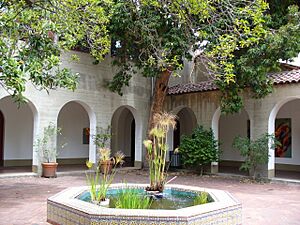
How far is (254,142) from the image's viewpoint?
1342 cm

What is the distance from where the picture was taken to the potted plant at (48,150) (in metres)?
13.4

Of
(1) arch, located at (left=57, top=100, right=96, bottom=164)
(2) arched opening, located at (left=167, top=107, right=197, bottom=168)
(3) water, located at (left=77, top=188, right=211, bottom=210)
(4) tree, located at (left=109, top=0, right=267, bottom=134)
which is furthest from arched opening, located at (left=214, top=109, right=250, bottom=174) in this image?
(3) water, located at (left=77, top=188, right=211, bottom=210)

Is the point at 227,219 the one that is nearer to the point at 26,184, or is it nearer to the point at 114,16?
the point at 26,184

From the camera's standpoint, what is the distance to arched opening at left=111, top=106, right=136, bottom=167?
19645 mm

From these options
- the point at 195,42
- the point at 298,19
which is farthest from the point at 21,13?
the point at 298,19

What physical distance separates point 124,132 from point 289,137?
330 inches

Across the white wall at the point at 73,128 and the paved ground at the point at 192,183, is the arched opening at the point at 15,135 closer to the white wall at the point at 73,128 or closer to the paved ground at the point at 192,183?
the white wall at the point at 73,128

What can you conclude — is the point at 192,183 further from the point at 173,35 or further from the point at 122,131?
the point at 122,131

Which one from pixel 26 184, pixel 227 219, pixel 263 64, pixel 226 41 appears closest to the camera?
pixel 227 219

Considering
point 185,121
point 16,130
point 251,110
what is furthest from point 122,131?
point 251,110

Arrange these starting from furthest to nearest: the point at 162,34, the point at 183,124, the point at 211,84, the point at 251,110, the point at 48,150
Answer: the point at 183,124 < the point at 211,84 < the point at 251,110 < the point at 48,150 < the point at 162,34

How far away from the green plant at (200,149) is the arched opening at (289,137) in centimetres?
333

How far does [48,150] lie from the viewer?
→ 1374cm

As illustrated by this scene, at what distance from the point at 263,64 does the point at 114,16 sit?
527 centimetres
